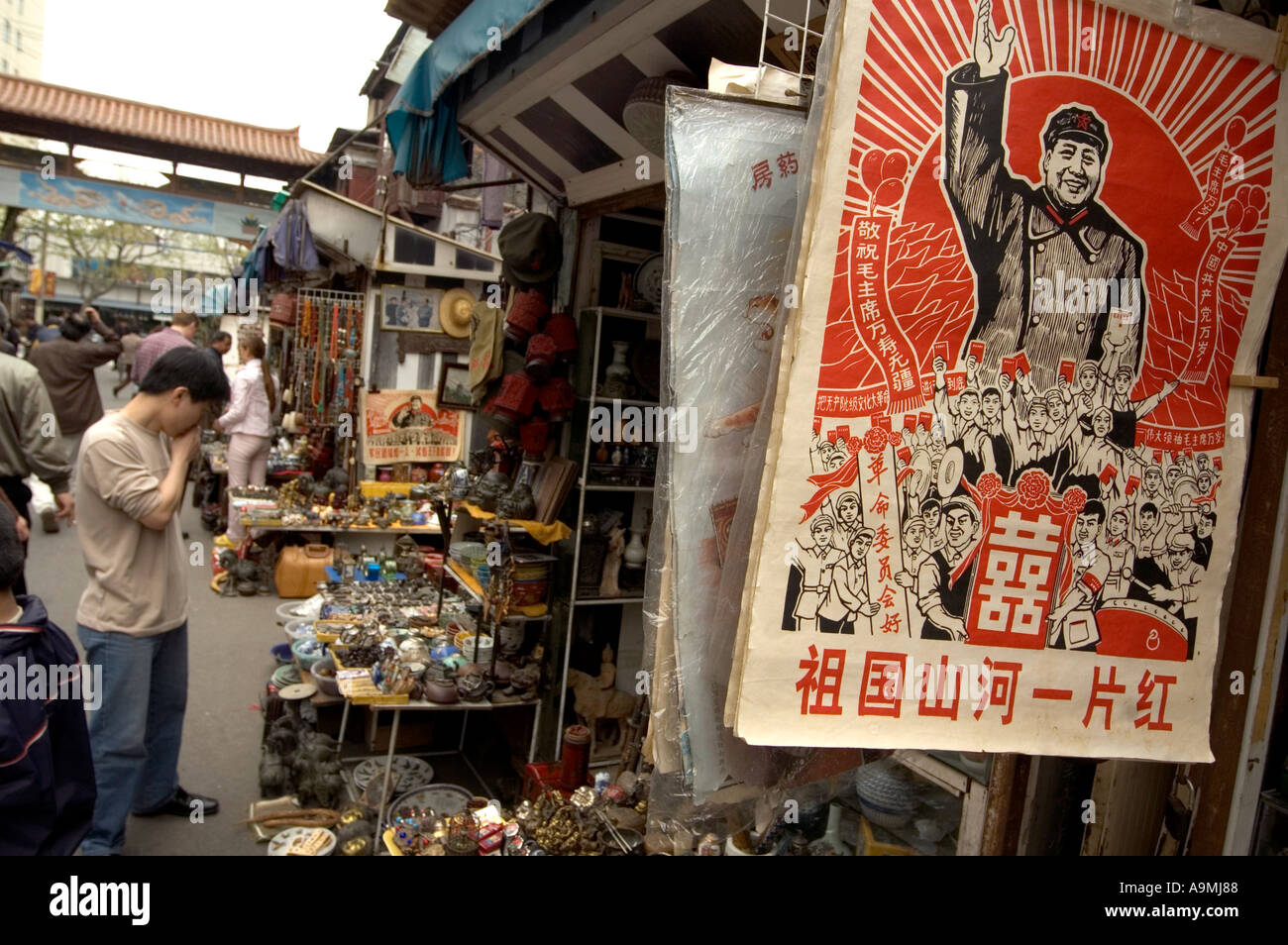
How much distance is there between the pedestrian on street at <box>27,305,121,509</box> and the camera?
7746 millimetres

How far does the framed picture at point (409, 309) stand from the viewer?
356 inches

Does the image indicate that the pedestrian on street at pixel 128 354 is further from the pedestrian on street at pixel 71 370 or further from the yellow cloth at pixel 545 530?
the yellow cloth at pixel 545 530

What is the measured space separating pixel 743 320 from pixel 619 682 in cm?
376

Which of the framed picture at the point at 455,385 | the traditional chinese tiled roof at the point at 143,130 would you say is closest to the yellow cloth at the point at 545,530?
the framed picture at the point at 455,385

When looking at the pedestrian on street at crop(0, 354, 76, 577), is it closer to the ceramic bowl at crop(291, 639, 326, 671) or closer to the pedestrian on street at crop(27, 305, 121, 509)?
the ceramic bowl at crop(291, 639, 326, 671)

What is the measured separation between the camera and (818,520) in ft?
4.48

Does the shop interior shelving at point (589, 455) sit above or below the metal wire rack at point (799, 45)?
below

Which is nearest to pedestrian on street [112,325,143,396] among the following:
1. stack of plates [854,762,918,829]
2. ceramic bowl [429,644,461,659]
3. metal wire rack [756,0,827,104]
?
ceramic bowl [429,644,461,659]

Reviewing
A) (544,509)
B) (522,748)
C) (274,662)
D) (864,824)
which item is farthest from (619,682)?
(274,662)

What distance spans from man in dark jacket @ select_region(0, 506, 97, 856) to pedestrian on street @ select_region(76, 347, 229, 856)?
1315 millimetres

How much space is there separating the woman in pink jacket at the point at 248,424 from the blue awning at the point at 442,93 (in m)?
5.18

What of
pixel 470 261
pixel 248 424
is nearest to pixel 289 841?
pixel 248 424
